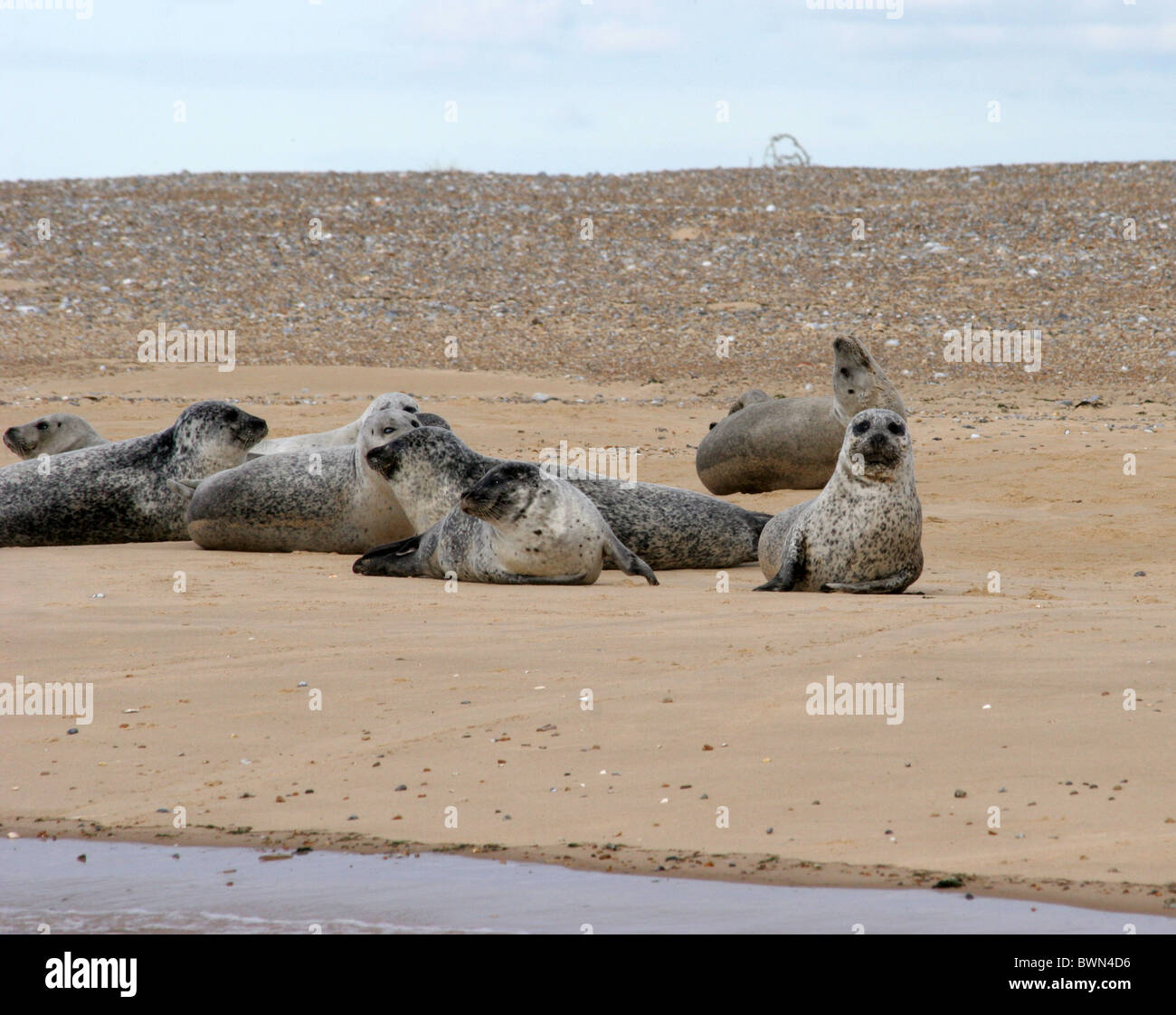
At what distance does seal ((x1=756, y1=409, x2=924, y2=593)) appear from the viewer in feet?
22.7

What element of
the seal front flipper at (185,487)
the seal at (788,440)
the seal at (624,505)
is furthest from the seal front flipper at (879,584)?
the seal front flipper at (185,487)

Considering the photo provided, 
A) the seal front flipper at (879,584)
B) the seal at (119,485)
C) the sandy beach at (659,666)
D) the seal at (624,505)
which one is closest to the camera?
the sandy beach at (659,666)

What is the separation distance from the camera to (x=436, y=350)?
747 inches

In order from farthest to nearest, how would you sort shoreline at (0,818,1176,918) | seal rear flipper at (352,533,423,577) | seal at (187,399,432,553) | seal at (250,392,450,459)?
seal at (250,392,450,459) < seal at (187,399,432,553) < seal rear flipper at (352,533,423,577) < shoreline at (0,818,1176,918)

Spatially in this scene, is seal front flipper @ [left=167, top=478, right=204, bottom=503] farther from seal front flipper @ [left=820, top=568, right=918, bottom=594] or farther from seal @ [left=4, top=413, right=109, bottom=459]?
seal front flipper @ [left=820, top=568, right=918, bottom=594]

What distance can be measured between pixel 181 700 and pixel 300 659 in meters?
0.52

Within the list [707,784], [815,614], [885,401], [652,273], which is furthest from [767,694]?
[652,273]

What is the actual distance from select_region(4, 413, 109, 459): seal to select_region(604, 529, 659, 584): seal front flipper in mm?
4499

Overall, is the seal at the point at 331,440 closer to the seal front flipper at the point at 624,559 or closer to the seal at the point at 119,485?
the seal at the point at 119,485

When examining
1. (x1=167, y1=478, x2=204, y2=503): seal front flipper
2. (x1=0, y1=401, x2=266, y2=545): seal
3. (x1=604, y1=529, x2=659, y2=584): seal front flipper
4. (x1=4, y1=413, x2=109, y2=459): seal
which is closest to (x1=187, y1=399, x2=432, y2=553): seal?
(x1=167, y1=478, x2=204, y2=503): seal front flipper

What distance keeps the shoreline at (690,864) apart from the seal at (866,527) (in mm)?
3608

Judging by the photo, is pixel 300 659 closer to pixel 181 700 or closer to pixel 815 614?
pixel 181 700

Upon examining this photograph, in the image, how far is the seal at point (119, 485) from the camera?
925cm

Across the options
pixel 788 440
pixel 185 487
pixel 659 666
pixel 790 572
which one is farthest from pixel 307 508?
pixel 659 666
